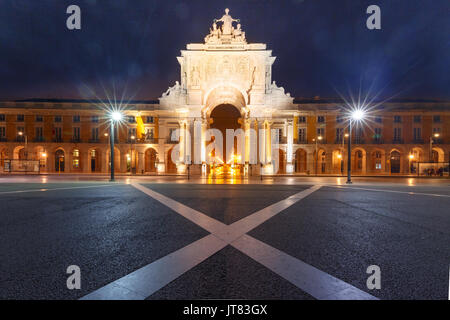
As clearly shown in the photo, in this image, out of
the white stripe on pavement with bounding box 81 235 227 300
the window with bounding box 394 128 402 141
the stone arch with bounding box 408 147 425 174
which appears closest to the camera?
the white stripe on pavement with bounding box 81 235 227 300

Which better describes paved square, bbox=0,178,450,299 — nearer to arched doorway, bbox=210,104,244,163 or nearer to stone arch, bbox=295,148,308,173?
stone arch, bbox=295,148,308,173

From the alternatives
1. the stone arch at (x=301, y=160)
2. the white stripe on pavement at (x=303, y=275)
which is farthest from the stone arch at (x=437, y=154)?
the white stripe on pavement at (x=303, y=275)

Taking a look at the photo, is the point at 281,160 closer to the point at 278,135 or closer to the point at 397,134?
the point at 278,135

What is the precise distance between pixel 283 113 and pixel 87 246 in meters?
39.1

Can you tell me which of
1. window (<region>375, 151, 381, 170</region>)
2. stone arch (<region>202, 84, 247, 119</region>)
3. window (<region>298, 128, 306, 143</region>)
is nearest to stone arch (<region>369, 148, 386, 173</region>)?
window (<region>375, 151, 381, 170</region>)

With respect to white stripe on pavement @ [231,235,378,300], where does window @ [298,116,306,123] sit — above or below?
above

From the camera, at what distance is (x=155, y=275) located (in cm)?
362

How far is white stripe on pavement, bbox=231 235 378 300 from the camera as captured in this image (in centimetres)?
312

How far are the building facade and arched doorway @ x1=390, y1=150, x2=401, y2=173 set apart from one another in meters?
0.17

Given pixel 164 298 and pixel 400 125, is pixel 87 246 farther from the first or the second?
pixel 400 125

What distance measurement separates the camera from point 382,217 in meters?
7.61

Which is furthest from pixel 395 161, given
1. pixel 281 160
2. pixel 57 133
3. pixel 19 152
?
pixel 19 152

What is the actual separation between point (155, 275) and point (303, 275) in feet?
7.35

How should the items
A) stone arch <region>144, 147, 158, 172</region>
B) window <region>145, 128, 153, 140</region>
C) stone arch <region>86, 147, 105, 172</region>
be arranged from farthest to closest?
stone arch <region>86, 147, 105, 172</region> → stone arch <region>144, 147, 158, 172</region> → window <region>145, 128, 153, 140</region>
